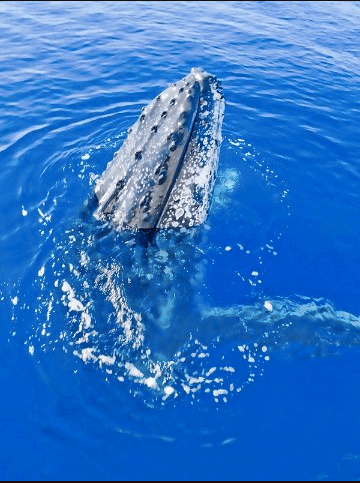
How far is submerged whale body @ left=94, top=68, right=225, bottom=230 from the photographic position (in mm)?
8320

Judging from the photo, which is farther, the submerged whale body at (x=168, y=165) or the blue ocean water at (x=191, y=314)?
the submerged whale body at (x=168, y=165)

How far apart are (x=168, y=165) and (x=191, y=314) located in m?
3.07

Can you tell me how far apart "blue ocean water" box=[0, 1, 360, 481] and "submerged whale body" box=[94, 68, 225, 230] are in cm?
68

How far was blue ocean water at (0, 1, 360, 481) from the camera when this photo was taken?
6973 millimetres

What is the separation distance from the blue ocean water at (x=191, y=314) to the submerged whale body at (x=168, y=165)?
676 millimetres

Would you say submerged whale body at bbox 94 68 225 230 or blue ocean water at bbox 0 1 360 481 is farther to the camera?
submerged whale body at bbox 94 68 225 230

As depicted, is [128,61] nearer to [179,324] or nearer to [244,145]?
[244,145]

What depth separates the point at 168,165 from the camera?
27.5 feet

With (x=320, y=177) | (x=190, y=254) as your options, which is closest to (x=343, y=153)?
(x=320, y=177)

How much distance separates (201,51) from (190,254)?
16.4 meters

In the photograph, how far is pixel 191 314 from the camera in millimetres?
8453

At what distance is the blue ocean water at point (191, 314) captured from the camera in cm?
697

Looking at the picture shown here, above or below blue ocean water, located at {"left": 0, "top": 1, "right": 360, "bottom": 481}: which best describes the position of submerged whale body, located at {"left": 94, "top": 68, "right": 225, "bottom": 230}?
above

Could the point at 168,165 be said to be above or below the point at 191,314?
above
